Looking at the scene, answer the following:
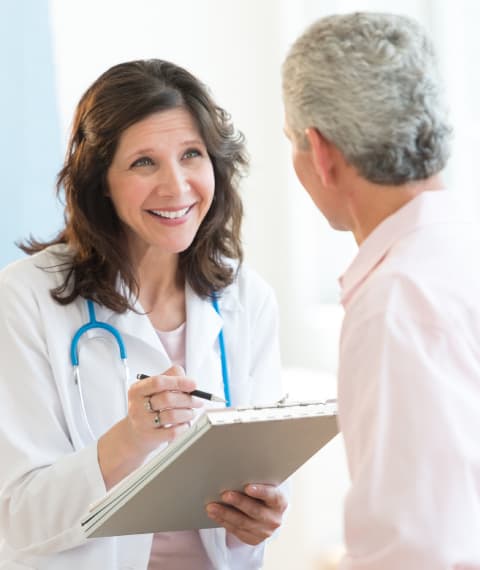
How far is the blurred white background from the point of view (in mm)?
2299

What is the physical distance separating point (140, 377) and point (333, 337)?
5.85 feet

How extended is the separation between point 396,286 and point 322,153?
203mm

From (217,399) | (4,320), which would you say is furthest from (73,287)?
(217,399)

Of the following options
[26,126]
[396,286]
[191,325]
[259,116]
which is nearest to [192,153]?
[191,325]

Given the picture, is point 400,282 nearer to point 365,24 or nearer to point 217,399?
point 365,24

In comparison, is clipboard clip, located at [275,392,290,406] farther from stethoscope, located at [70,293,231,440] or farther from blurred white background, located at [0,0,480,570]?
blurred white background, located at [0,0,480,570]

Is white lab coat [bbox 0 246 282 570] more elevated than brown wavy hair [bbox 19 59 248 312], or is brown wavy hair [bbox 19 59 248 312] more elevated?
brown wavy hair [bbox 19 59 248 312]

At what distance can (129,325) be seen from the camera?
1.69 m

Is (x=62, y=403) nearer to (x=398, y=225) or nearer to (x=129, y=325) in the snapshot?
(x=129, y=325)

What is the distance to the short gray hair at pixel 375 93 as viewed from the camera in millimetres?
1004

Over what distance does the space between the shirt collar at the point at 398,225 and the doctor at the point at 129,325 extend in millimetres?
460

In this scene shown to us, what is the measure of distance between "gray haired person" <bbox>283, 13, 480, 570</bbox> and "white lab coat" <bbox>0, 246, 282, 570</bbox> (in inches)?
26.4

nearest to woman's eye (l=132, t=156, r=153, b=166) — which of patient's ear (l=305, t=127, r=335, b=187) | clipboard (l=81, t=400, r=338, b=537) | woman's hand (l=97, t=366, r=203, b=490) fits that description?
woman's hand (l=97, t=366, r=203, b=490)

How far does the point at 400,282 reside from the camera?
924 millimetres
